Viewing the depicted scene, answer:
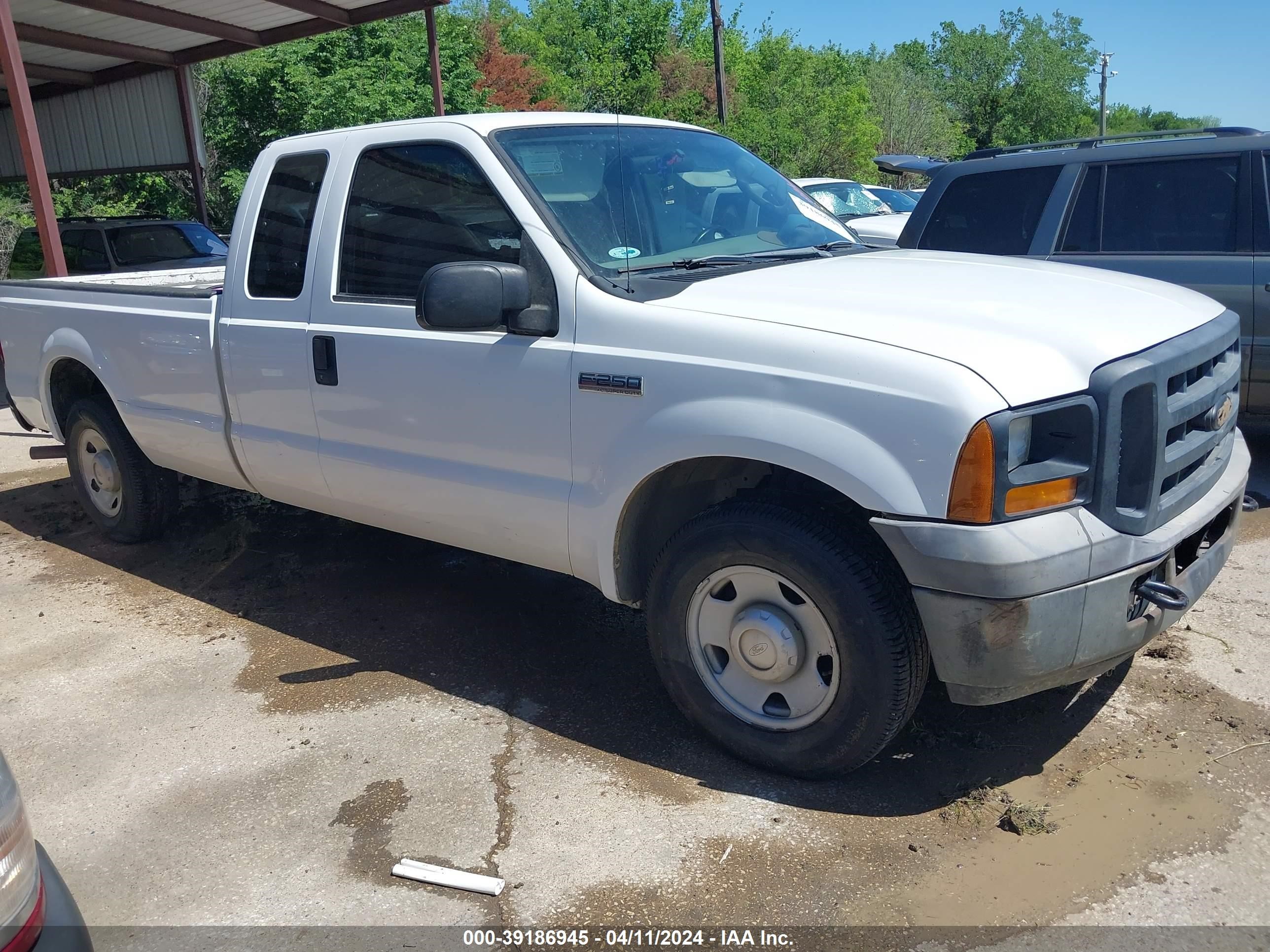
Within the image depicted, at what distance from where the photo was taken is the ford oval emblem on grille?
10.8 ft

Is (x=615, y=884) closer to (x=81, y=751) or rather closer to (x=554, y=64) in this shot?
(x=81, y=751)

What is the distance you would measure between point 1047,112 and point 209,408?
7046 centimetres

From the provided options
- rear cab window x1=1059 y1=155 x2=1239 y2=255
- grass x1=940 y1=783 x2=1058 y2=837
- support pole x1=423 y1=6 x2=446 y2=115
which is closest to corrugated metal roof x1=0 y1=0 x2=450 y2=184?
support pole x1=423 y1=6 x2=446 y2=115

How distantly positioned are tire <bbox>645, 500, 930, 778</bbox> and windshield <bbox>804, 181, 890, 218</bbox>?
11.3 meters

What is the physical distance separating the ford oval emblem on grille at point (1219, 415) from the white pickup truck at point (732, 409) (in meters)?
0.01

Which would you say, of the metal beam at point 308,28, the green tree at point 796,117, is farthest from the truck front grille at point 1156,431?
the green tree at point 796,117

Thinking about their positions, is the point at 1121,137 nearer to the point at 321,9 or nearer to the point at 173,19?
the point at 321,9

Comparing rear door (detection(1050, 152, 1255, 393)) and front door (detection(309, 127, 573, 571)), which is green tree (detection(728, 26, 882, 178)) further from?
front door (detection(309, 127, 573, 571))

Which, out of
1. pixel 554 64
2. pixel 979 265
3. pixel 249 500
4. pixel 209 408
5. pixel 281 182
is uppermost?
pixel 554 64

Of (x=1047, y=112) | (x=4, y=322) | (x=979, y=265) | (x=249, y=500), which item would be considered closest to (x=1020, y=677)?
(x=979, y=265)

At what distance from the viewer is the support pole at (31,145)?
365 inches

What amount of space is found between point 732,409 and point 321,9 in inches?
457

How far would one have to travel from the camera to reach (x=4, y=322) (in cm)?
618

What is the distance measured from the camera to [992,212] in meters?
6.44
